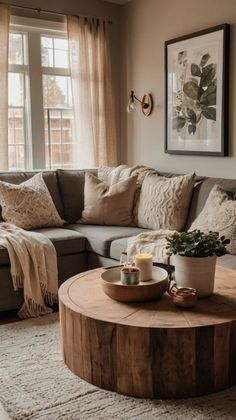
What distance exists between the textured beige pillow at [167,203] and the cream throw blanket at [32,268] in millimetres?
842

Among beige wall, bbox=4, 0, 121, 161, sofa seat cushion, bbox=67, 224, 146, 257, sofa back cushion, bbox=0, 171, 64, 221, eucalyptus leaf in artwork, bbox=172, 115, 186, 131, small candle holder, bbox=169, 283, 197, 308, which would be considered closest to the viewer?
small candle holder, bbox=169, 283, 197, 308

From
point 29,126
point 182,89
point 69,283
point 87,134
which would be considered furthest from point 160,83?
point 69,283

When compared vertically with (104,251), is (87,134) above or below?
above

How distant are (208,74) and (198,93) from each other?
0.59 feet

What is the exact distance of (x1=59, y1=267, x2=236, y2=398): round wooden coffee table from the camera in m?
2.01

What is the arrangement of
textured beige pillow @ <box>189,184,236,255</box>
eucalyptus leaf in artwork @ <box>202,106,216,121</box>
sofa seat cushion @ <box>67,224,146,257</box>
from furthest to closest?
1. eucalyptus leaf in artwork @ <box>202,106,216,121</box>
2. sofa seat cushion @ <box>67,224,146,257</box>
3. textured beige pillow @ <box>189,184,236,255</box>

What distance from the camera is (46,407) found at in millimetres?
2076

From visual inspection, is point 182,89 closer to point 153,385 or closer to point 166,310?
point 166,310

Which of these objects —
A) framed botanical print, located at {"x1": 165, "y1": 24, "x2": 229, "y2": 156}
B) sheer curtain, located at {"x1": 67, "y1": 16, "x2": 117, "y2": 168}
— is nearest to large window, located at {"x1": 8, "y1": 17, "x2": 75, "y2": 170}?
sheer curtain, located at {"x1": 67, "y1": 16, "x2": 117, "y2": 168}

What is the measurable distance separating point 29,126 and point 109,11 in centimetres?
150

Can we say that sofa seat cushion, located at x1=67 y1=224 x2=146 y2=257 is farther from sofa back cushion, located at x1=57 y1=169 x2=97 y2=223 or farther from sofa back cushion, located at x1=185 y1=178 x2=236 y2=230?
sofa back cushion, located at x1=185 y1=178 x2=236 y2=230

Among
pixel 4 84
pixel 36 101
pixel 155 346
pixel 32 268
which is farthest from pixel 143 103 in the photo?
pixel 155 346

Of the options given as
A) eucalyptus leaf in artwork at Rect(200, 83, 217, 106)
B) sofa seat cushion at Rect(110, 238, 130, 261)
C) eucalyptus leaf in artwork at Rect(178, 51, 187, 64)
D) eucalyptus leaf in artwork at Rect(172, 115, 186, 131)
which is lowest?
sofa seat cushion at Rect(110, 238, 130, 261)

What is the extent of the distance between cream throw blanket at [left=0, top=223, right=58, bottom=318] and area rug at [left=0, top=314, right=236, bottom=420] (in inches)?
26.3
